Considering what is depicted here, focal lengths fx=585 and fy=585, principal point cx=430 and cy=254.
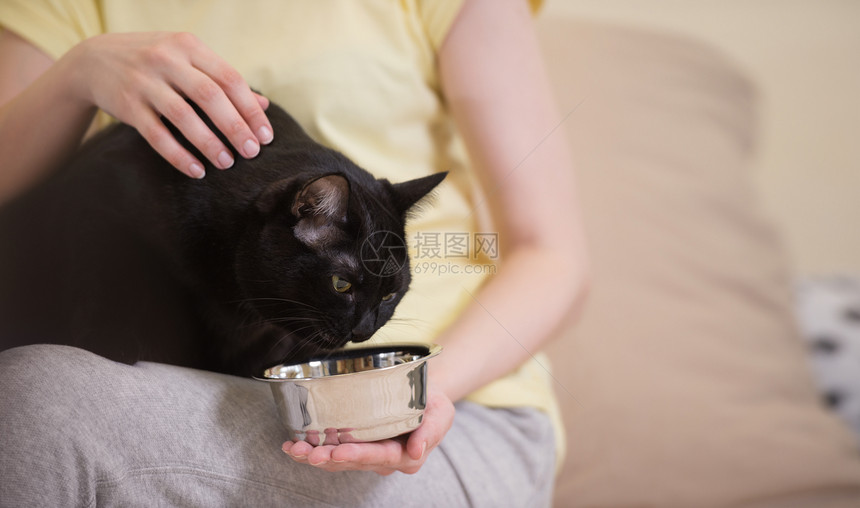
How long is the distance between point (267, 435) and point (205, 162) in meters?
0.22

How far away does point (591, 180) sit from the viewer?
0.71 meters

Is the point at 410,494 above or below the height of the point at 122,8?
below

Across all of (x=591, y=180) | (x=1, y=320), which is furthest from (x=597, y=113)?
(x=1, y=320)

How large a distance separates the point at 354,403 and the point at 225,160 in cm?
20

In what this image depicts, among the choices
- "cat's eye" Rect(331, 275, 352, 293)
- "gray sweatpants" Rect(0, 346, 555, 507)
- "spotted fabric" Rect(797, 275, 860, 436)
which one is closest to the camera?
"gray sweatpants" Rect(0, 346, 555, 507)

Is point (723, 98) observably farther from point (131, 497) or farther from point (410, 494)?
point (131, 497)

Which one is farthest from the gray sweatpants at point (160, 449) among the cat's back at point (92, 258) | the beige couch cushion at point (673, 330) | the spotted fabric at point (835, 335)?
the spotted fabric at point (835, 335)

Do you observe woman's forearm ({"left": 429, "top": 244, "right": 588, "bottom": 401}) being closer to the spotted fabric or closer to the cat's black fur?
the cat's black fur

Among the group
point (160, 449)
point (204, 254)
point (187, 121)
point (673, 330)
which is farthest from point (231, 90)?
point (673, 330)

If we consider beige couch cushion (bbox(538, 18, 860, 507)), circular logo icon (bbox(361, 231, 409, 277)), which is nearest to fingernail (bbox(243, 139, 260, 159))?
circular logo icon (bbox(361, 231, 409, 277))

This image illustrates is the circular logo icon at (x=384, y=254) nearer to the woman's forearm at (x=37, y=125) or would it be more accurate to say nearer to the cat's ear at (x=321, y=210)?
the cat's ear at (x=321, y=210)

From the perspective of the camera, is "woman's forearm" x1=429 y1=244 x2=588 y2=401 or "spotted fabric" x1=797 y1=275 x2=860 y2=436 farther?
"spotted fabric" x1=797 y1=275 x2=860 y2=436

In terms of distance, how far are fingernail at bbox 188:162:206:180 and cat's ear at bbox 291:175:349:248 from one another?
72 millimetres

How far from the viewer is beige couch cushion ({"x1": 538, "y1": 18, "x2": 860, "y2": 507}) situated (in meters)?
0.71
